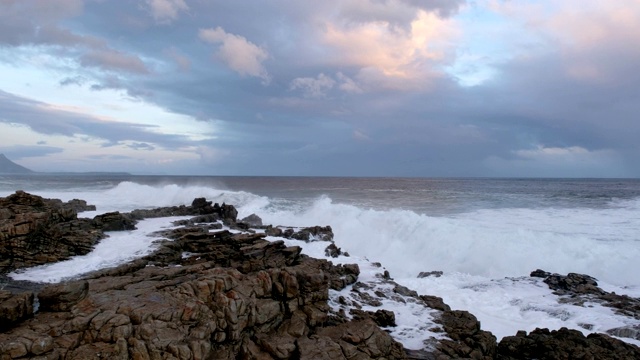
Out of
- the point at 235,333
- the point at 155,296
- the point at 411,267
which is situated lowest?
the point at 411,267

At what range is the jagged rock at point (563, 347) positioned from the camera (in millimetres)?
10992

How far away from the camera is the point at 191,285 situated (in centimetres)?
1045

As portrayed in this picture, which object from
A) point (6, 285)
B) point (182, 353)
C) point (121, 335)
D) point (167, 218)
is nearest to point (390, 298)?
point (182, 353)

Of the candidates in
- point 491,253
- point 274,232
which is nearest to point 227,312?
point 274,232

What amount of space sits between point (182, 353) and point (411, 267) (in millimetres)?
19700

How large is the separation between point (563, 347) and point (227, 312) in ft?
32.6

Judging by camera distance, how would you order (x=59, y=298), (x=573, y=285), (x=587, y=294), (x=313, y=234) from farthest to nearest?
(x=313, y=234), (x=573, y=285), (x=587, y=294), (x=59, y=298)

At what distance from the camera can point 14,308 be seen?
8.84 m

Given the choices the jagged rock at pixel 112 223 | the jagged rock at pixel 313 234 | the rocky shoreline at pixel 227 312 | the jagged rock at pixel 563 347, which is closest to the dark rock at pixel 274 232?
the jagged rock at pixel 313 234

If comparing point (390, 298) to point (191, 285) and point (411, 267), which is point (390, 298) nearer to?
point (191, 285)

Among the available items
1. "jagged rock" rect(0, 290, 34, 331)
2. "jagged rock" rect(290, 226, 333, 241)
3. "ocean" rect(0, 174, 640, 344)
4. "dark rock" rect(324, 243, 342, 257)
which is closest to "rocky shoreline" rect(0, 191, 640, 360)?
"jagged rock" rect(0, 290, 34, 331)

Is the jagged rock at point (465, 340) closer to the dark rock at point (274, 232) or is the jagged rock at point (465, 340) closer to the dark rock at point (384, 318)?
the dark rock at point (384, 318)

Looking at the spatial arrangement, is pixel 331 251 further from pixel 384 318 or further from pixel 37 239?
pixel 37 239

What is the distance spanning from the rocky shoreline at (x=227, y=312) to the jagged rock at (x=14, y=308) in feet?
0.07
